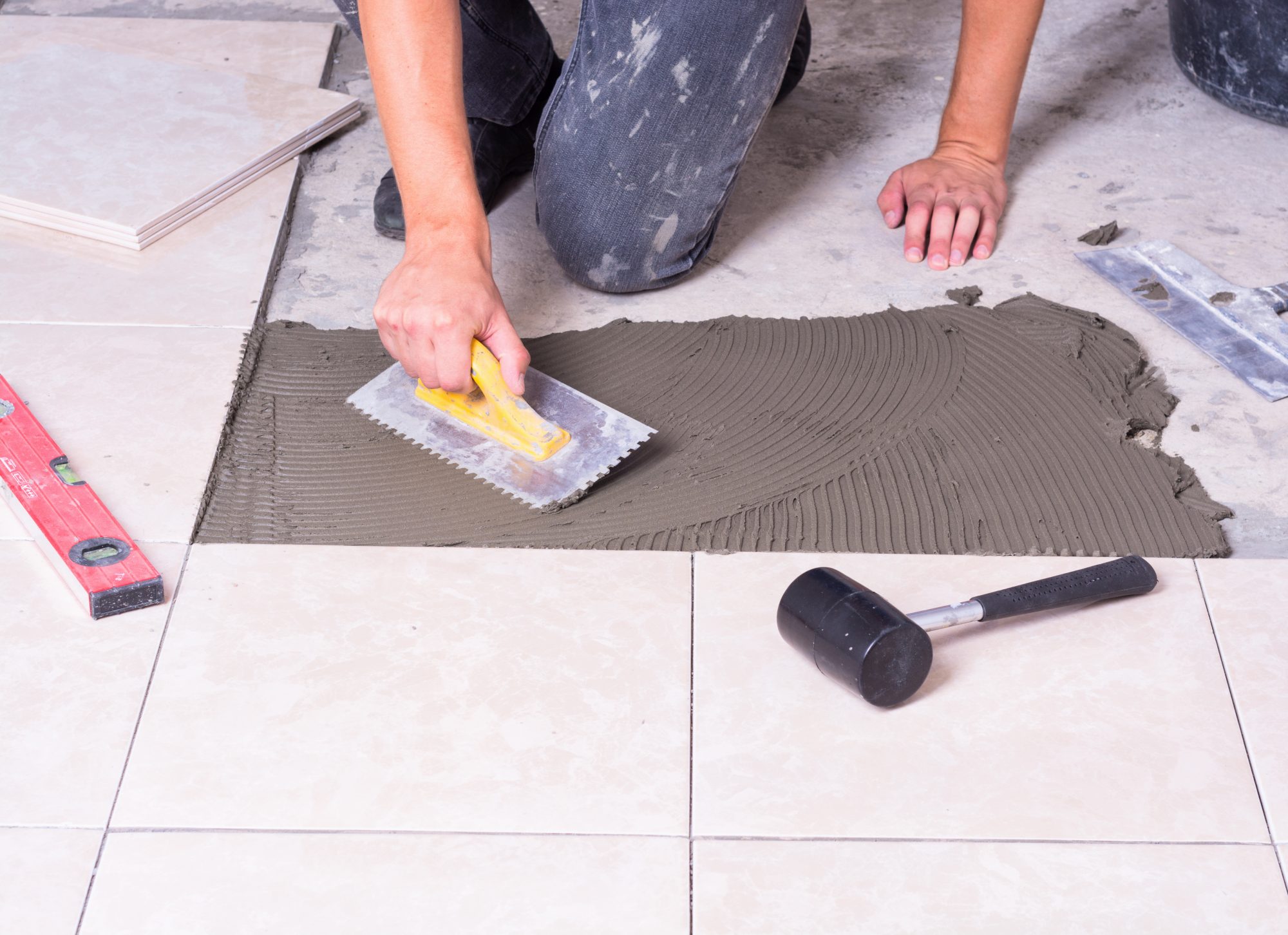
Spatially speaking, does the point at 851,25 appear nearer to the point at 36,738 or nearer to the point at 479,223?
the point at 479,223

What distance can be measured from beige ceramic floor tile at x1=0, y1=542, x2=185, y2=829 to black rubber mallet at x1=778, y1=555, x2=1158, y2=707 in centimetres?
72

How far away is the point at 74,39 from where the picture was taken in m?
2.70

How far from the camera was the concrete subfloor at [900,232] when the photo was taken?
1.90m

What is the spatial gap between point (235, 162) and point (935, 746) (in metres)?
1.66

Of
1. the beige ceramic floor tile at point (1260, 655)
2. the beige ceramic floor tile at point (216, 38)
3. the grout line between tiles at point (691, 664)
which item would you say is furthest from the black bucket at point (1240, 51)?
the beige ceramic floor tile at point (216, 38)

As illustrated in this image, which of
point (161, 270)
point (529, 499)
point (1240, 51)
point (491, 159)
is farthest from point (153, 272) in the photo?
point (1240, 51)

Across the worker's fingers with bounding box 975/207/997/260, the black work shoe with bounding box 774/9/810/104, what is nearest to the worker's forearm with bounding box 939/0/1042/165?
Result: the worker's fingers with bounding box 975/207/997/260

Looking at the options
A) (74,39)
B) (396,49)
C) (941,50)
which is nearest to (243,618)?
(396,49)

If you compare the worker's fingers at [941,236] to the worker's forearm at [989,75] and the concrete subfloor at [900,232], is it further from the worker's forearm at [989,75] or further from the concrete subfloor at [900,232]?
the worker's forearm at [989,75]

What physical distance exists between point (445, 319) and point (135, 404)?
0.55 m

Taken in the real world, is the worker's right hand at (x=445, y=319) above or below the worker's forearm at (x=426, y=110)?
below

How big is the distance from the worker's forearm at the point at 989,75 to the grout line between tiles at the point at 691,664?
43.0 inches

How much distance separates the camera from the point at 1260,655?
141 centimetres

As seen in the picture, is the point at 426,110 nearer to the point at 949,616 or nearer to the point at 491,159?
the point at 491,159
